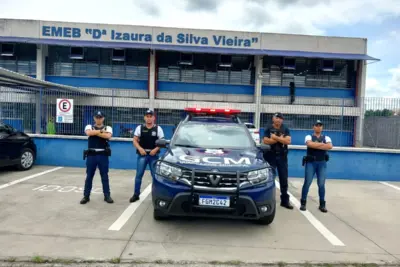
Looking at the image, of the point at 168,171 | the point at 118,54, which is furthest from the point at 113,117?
the point at 118,54

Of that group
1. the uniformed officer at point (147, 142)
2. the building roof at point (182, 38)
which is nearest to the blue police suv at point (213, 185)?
the uniformed officer at point (147, 142)

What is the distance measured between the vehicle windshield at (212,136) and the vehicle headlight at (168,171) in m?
0.76

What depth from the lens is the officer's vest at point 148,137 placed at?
583cm

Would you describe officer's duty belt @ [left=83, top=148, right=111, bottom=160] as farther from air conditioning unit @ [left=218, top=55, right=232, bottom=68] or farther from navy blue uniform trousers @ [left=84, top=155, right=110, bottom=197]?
air conditioning unit @ [left=218, top=55, right=232, bottom=68]

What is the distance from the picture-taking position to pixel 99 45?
1608 centimetres

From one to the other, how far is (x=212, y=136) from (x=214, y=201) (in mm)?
1575

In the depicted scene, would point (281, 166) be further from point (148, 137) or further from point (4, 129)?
point (4, 129)

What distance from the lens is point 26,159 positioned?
8.71 metres

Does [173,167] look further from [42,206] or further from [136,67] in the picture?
[136,67]

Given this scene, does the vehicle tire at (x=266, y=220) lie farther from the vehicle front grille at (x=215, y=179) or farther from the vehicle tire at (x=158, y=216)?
the vehicle tire at (x=158, y=216)

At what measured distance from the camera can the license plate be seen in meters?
4.04

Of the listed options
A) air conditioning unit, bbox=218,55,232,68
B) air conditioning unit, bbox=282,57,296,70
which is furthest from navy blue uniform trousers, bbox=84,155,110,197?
air conditioning unit, bbox=282,57,296,70

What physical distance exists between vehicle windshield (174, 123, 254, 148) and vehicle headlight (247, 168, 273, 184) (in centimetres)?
89

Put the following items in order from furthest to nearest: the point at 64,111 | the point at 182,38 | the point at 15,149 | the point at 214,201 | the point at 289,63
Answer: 1. the point at 289,63
2. the point at 182,38
3. the point at 64,111
4. the point at 15,149
5. the point at 214,201
